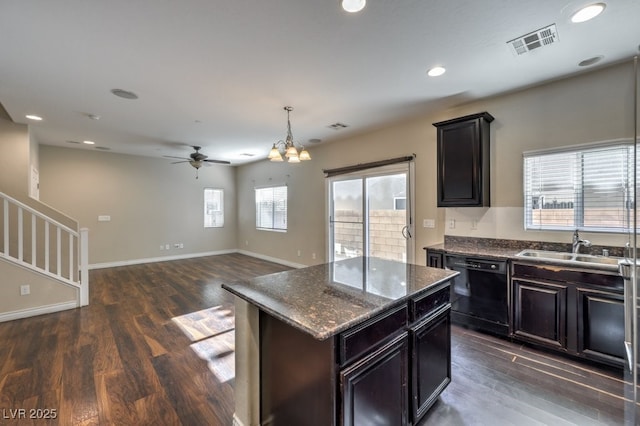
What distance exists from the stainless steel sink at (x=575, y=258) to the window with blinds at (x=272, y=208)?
16.5ft

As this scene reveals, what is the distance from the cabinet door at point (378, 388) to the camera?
1.24m

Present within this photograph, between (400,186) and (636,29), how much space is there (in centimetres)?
278

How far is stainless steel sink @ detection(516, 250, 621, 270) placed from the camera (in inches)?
93.5

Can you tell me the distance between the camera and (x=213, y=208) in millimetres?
8344

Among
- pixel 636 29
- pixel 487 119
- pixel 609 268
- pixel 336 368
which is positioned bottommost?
pixel 336 368

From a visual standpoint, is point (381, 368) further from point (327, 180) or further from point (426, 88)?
point (327, 180)

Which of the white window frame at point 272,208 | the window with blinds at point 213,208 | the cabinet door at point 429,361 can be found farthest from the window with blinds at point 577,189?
the window with blinds at point 213,208

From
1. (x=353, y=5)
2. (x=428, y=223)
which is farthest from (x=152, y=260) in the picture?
(x=353, y=5)

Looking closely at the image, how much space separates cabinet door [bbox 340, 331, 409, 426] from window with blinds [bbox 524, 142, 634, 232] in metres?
2.64

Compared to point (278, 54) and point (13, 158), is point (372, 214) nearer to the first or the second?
point (278, 54)

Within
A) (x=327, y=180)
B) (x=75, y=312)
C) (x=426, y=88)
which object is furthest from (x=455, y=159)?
(x=75, y=312)

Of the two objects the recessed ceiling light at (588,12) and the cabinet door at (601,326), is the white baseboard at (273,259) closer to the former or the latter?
the cabinet door at (601,326)

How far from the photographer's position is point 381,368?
55.7 inches

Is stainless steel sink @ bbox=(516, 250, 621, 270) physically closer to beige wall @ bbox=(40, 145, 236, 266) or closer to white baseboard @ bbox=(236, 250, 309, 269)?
white baseboard @ bbox=(236, 250, 309, 269)
